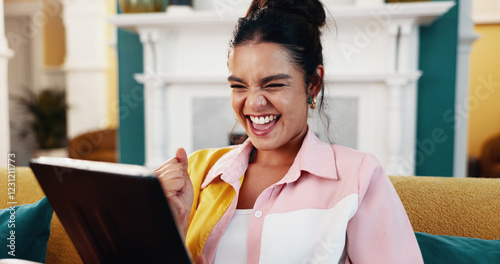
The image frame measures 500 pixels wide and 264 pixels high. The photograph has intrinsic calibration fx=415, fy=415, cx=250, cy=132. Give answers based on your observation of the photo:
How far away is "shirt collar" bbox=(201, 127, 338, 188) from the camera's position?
0.94 meters

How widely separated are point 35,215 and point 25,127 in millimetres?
5089

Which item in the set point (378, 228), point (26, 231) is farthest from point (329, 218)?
point (26, 231)

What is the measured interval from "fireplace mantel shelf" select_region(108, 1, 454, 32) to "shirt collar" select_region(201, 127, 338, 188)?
1.43 meters

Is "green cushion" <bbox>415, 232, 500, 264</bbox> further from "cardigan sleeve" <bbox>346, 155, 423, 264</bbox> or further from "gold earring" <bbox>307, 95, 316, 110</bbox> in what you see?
"gold earring" <bbox>307, 95, 316, 110</bbox>

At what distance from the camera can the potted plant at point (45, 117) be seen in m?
5.21

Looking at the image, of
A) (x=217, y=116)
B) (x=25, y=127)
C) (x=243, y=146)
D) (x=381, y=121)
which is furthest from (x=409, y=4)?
(x=25, y=127)

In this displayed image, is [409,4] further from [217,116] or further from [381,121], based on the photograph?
[217,116]

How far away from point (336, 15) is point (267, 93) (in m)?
1.57

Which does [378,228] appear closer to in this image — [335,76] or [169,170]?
[169,170]

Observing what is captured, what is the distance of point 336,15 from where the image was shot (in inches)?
93.4

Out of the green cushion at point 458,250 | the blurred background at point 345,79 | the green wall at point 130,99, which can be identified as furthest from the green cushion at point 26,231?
the green wall at point 130,99

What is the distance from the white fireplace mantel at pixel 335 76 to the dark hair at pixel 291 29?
1.23 m

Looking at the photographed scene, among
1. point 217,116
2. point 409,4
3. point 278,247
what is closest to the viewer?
point 278,247

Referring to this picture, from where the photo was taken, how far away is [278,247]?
0.86 meters
